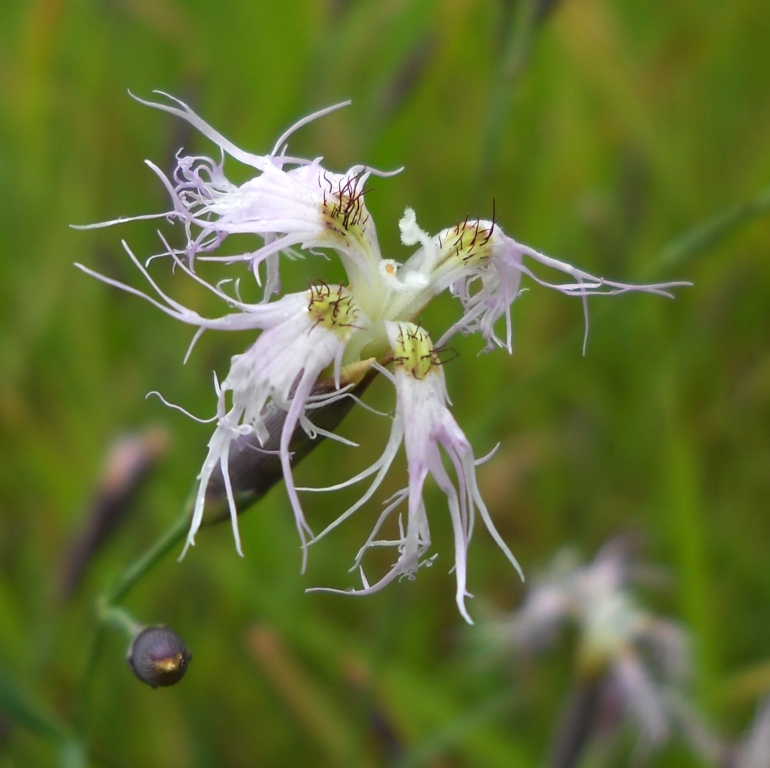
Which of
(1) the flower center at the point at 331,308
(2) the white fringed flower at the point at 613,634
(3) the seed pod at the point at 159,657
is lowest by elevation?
(3) the seed pod at the point at 159,657

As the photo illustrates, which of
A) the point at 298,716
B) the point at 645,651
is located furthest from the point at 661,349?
the point at 298,716

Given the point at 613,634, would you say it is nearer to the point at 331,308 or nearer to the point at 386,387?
the point at 386,387

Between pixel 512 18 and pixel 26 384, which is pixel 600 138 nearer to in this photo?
pixel 512 18

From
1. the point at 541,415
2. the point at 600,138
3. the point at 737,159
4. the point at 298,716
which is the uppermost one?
the point at 737,159

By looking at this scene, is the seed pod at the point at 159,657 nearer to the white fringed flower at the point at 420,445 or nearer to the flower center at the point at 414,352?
the white fringed flower at the point at 420,445

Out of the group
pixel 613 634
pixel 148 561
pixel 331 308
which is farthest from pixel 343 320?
pixel 613 634

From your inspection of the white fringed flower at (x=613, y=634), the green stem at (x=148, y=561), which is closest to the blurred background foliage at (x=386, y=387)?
the white fringed flower at (x=613, y=634)
